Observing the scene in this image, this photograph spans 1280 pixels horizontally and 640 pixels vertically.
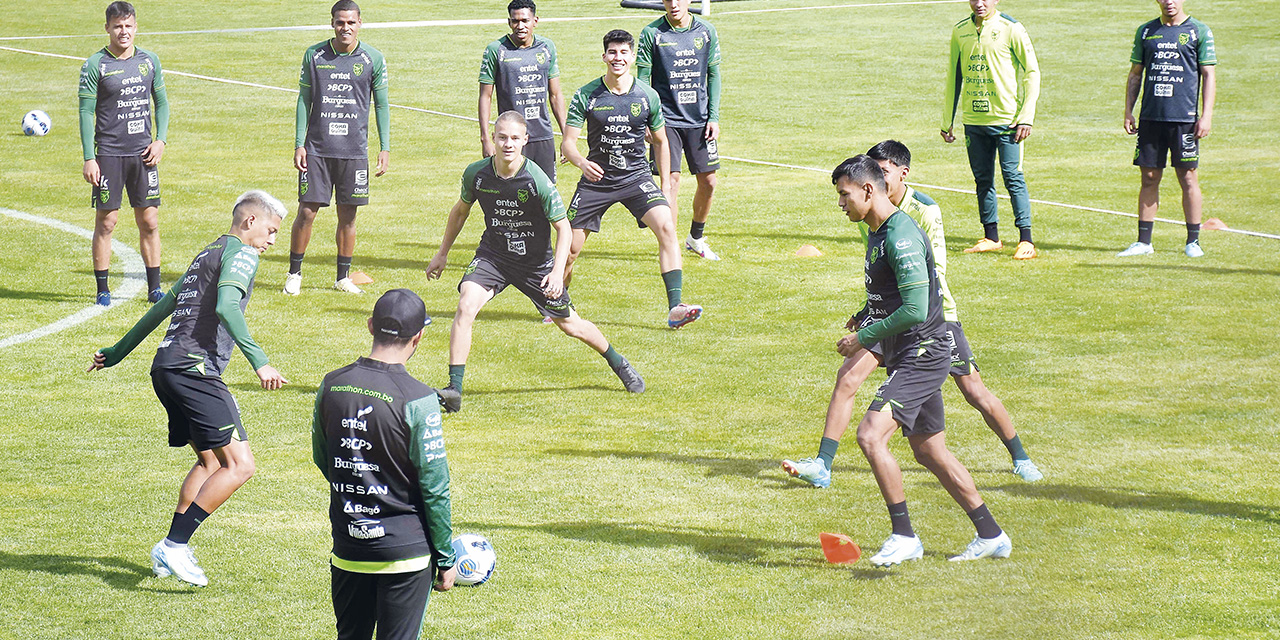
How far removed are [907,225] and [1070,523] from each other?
2186mm

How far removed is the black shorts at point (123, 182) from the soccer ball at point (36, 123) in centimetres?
857

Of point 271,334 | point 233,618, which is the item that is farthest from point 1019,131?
point 233,618

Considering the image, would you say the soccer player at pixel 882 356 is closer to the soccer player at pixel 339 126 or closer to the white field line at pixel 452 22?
the soccer player at pixel 339 126

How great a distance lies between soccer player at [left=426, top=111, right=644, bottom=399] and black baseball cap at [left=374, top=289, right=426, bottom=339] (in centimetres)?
447

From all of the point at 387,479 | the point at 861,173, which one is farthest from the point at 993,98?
the point at 387,479

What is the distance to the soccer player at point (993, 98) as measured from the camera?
14953 millimetres

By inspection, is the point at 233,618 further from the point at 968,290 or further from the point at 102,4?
the point at 102,4

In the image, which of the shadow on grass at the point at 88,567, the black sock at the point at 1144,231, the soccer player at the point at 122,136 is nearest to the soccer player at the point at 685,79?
the black sock at the point at 1144,231

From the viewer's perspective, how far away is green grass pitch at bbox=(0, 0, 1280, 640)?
7109 millimetres

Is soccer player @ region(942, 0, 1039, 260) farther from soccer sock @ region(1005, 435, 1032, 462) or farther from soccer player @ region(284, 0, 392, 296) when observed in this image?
soccer sock @ region(1005, 435, 1032, 462)

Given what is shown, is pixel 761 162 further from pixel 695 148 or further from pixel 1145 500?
pixel 1145 500

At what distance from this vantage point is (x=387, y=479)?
17.5 ft

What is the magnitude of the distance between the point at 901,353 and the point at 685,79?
7.58 metres

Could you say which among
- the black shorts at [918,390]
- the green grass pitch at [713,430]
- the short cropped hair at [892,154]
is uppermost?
the short cropped hair at [892,154]
